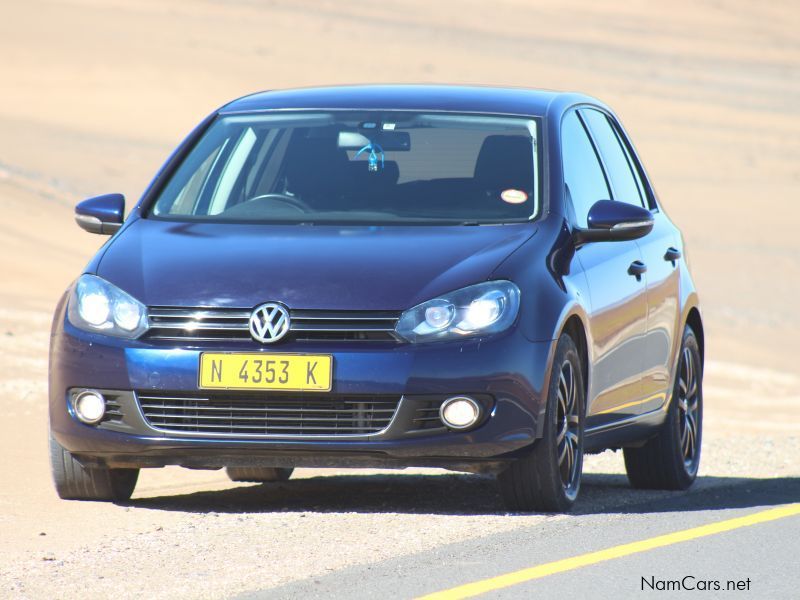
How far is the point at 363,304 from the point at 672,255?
2.78 m

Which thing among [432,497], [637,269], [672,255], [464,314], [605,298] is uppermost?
[464,314]

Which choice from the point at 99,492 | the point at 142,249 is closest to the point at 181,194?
the point at 142,249

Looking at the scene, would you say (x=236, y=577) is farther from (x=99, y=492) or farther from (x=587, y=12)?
(x=587, y=12)

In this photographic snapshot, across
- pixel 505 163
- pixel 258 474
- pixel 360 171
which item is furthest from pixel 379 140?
pixel 258 474

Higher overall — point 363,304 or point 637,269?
point 363,304

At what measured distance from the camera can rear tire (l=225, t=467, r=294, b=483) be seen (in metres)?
9.98

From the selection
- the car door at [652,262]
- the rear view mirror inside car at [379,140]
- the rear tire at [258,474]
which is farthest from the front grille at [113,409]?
the car door at [652,262]

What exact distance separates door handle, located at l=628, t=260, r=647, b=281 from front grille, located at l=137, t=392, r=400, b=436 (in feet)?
6.35

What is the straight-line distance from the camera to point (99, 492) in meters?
8.13

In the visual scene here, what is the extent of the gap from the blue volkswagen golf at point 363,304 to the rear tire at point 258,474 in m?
1.75

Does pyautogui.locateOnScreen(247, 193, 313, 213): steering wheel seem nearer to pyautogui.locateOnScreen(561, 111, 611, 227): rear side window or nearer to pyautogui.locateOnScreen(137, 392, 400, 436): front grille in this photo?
pyautogui.locateOnScreen(561, 111, 611, 227): rear side window

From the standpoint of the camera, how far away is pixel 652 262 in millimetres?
9398

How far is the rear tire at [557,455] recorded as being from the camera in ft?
25.1

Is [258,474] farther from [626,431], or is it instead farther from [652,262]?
[652,262]
